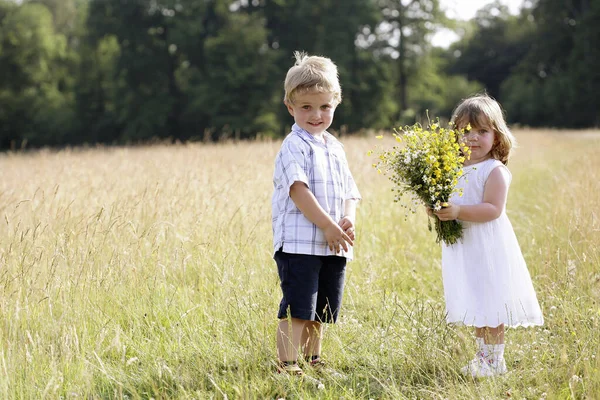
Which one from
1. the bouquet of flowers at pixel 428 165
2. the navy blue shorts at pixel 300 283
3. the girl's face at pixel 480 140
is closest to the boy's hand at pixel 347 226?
the navy blue shorts at pixel 300 283

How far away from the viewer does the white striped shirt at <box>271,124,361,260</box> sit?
3129mm

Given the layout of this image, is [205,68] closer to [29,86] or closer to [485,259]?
[29,86]

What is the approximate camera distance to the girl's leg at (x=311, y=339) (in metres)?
3.33

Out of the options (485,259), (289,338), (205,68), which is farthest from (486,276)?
(205,68)

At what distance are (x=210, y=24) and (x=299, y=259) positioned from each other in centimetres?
3353

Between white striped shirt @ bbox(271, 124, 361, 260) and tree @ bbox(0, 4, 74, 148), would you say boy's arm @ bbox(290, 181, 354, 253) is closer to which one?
white striped shirt @ bbox(271, 124, 361, 260)

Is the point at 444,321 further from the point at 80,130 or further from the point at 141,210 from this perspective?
the point at 80,130

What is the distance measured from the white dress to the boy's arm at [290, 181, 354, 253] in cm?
69

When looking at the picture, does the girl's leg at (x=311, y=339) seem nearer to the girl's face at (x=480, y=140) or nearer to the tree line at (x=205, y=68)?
the girl's face at (x=480, y=140)

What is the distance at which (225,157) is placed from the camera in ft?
30.3

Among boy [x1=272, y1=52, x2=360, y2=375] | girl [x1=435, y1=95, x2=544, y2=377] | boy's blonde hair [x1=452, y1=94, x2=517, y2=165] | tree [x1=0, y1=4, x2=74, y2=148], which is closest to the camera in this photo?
boy [x1=272, y1=52, x2=360, y2=375]

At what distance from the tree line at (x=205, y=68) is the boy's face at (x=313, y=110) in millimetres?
27897

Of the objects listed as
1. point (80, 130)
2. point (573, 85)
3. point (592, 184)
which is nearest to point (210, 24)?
point (80, 130)

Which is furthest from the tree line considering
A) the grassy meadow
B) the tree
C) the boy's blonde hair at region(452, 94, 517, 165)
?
the boy's blonde hair at region(452, 94, 517, 165)
